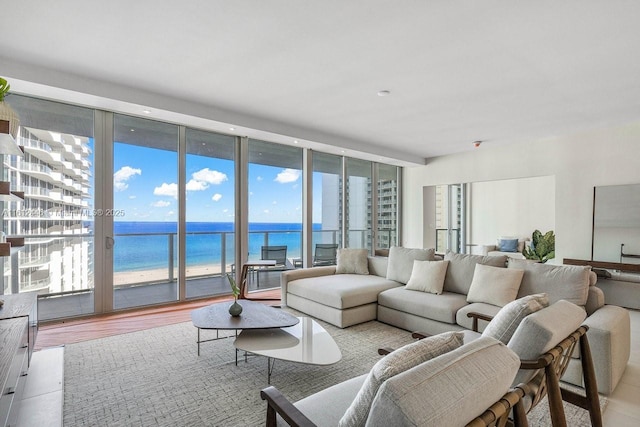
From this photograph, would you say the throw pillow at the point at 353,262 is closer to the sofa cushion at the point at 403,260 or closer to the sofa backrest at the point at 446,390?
the sofa cushion at the point at 403,260

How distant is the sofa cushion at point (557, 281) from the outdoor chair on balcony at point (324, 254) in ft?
11.8

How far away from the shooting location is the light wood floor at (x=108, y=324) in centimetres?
341

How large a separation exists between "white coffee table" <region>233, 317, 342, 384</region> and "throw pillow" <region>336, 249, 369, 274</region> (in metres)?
1.84

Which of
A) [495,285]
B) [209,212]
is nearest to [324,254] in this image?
[209,212]

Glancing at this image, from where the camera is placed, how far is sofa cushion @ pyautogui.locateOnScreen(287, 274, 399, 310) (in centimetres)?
373

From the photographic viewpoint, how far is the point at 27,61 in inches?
122

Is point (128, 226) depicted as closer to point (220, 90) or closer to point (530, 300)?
point (220, 90)

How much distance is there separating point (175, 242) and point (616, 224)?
663 centimetres

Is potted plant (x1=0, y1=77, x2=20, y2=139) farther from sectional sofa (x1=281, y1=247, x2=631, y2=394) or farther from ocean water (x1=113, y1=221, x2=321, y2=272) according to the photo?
sectional sofa (x1=281, y1=247, x2=631, y2=394)

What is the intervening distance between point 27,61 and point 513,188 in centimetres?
918

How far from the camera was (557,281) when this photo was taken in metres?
2.92

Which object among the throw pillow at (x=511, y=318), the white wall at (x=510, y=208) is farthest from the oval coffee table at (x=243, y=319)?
the white wall at (x=510, y=208)

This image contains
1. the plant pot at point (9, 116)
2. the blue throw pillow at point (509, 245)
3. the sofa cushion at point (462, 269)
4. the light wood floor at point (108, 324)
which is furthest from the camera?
the blue throw pillow at point (509, 245)

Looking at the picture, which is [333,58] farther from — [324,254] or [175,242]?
[324,254]
